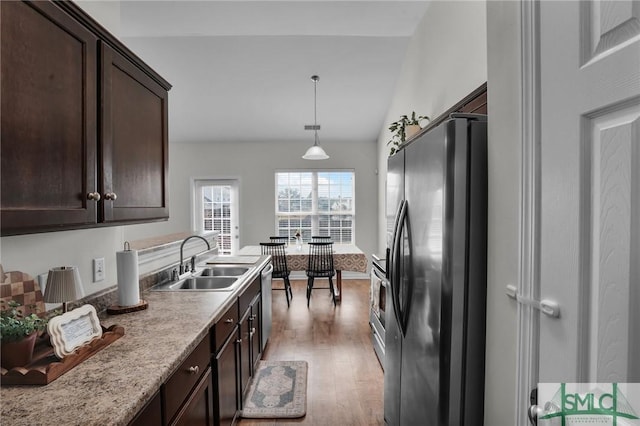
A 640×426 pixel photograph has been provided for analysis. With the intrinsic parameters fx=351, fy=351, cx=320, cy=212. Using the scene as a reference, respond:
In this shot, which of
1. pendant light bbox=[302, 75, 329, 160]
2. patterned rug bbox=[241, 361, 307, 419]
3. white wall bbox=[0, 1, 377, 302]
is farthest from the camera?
white wall bbox=[0, 1, 377, 302]

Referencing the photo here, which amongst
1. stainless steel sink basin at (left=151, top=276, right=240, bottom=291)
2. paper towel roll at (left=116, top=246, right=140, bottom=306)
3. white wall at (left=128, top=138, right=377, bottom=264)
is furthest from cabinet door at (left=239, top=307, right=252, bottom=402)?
white wall at (left=128, top=138, right=377, bottom=264)

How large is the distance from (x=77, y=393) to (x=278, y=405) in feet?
5.57

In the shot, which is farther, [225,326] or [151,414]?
[225,326]

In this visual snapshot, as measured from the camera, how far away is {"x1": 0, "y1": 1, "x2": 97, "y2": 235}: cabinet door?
0.90 meters

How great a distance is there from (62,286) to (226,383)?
0.98 metres

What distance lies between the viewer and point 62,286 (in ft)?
4.03

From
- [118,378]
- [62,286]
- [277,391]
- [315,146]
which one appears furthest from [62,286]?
[315,146]

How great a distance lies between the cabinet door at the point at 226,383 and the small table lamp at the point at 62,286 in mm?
693

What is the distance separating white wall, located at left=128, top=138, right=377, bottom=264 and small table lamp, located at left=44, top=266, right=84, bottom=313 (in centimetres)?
545

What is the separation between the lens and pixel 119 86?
1.42 meters

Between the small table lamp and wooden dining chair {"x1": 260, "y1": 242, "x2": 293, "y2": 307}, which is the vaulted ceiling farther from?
the small table lamp

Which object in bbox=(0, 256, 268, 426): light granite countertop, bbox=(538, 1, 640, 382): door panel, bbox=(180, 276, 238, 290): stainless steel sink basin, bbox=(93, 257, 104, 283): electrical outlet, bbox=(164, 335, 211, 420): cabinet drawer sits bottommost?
bbox=(164, 335, 211, 420): cabinet drawer

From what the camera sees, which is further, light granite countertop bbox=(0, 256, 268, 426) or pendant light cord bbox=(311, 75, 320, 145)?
pendant light cord bbox=(311, 75, 320, 145)

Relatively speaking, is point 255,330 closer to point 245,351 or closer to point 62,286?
point 245,351
